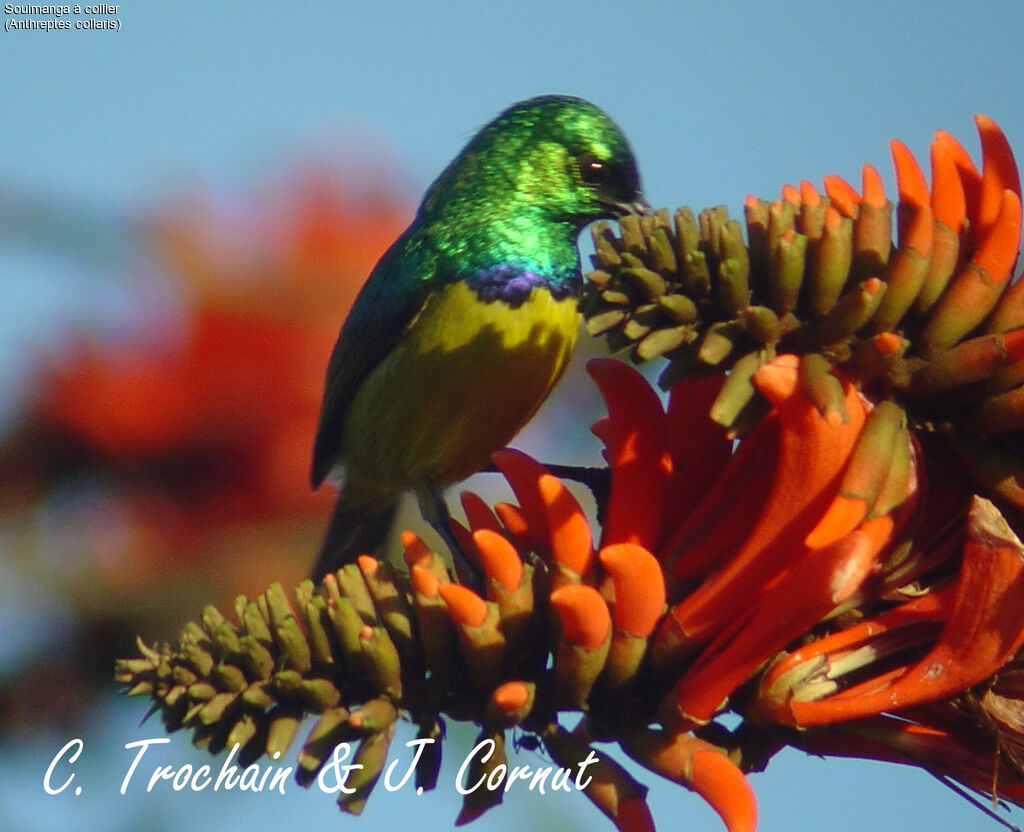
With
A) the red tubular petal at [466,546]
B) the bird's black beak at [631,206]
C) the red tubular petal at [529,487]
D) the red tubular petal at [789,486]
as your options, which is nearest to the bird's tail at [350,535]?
the bird's black beak at [631,206]

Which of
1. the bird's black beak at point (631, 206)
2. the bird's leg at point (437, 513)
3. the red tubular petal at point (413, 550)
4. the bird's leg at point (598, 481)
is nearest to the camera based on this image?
the red tubular petal at point (413, 550)

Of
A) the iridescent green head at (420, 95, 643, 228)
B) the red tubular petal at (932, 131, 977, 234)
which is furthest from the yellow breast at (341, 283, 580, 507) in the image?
the red tubular petal at (932, 131, 977, 234)

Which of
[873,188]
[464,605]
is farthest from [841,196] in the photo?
[464,605]

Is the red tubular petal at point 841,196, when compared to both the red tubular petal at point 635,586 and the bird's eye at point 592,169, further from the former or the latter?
the bird's eye at point 592,169

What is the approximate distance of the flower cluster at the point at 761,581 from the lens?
176cm

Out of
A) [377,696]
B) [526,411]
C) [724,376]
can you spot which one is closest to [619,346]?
[724,376]

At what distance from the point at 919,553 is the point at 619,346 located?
0.44m

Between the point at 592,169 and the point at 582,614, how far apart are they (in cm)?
207

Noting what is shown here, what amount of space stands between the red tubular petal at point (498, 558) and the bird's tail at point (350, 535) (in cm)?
190

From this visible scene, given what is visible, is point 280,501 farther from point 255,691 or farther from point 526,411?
point 255,691

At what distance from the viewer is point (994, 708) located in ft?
5.99

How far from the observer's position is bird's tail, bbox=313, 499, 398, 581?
154 inches

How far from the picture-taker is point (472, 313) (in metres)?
3.67

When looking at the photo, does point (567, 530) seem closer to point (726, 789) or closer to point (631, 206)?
point (726, 789)
